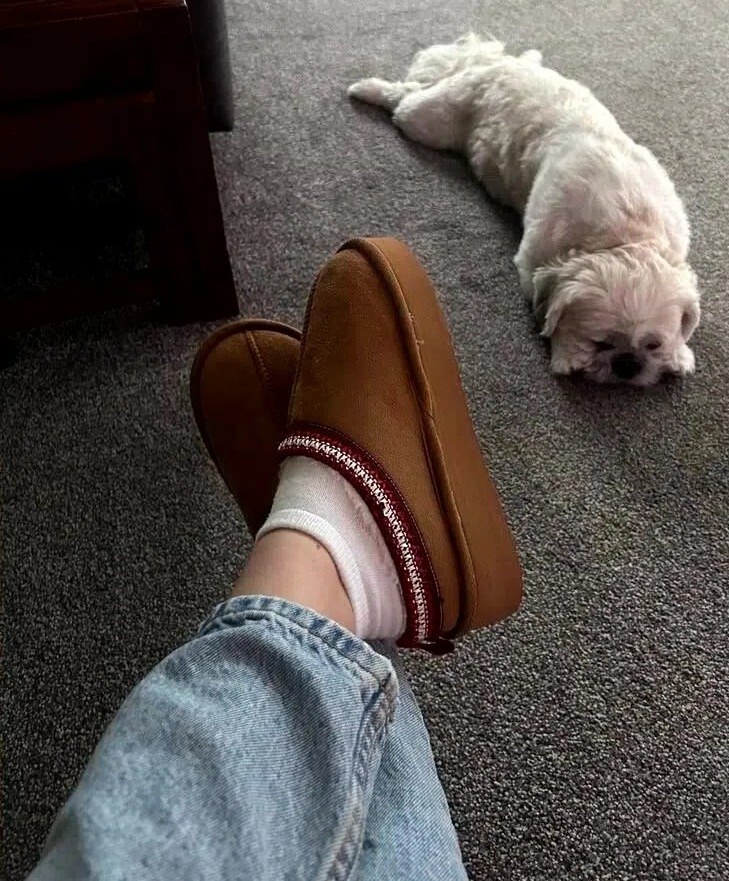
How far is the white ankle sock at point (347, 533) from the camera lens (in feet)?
2.14

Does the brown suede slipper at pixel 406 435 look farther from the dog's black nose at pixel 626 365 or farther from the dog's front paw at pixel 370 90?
the dog's front paw at pixel 370 90

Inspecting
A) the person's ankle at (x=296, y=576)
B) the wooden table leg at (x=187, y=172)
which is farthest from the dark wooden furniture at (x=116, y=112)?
the person's ankle at (x=296, y=576)

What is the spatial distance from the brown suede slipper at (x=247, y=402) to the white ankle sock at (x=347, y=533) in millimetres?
153

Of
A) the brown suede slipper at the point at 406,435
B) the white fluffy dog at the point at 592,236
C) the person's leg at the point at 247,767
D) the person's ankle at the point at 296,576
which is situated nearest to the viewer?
the person's leg at the point at 247,767

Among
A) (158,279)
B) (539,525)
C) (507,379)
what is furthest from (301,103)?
(539,525)

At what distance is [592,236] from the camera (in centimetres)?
122

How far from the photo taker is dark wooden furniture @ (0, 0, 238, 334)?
0.86 meters

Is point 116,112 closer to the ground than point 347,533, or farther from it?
farther from it

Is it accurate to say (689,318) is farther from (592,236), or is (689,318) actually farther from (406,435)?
(406,435)

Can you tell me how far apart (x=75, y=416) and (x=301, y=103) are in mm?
913

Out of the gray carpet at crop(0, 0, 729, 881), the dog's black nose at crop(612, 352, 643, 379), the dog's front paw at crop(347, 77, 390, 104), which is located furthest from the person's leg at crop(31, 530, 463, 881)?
the dog's front paw at crop(347, 77, 390, 104)

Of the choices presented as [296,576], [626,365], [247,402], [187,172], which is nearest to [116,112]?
[187,172]

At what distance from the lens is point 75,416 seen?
1.11 m

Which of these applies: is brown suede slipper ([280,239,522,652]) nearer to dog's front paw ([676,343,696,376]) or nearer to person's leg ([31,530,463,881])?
person's leg ([31,530,463,881])
